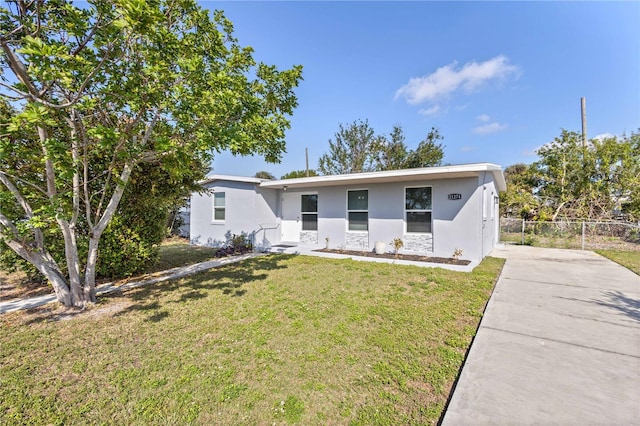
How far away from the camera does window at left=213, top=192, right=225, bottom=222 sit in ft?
39.1

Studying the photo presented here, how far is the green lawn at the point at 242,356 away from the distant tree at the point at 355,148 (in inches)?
763

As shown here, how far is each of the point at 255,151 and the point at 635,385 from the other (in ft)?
18.9

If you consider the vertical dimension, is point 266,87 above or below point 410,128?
below

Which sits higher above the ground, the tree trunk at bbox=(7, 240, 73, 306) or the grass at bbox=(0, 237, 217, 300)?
the tree trunk at bbox=(7, 240, 73, 306)

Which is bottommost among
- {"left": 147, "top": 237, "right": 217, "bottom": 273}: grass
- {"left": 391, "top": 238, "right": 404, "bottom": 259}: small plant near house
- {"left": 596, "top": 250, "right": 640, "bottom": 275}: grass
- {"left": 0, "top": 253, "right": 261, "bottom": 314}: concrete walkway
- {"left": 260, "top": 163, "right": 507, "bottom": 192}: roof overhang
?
{"left": 596, "top": 250, "right": 640, "bottom": 275}: grass

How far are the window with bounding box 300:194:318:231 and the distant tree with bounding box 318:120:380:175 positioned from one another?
41.4ft

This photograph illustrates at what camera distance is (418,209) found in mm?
9172

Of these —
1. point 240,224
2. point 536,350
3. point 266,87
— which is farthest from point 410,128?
point 536,350

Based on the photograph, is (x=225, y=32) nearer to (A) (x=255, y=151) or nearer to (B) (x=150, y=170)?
(A) (x=255, y=151)

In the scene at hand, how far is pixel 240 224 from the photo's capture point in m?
11.5

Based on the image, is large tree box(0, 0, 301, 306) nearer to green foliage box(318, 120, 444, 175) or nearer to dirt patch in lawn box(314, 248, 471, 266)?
dirt patch in lawn box(314, 248, 471, 266)

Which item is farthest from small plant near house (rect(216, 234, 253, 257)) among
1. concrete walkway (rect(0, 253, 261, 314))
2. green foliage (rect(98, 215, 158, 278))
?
green foliage (rect(98, 215, 158, 278))

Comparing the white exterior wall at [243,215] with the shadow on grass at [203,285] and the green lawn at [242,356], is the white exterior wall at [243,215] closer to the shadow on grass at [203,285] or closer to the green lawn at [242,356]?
the shadow on grass at [203,285]

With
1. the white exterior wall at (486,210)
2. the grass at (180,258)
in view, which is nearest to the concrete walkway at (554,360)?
the white exterior wall at (486,210)
